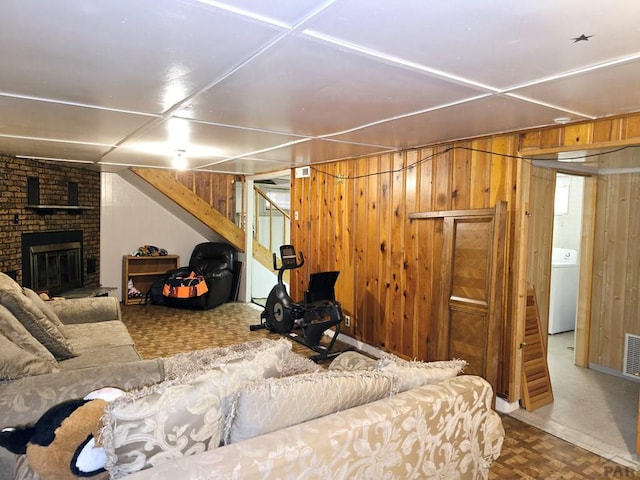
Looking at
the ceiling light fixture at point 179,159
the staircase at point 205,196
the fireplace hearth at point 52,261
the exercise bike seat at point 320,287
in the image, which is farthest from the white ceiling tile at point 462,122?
the fireplace hearth at point 52,261

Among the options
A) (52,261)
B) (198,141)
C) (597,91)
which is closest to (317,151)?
(198,141)

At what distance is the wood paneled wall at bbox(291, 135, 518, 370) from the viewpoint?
3.34 meters

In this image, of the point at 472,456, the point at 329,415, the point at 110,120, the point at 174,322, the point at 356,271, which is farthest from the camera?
the point at 174,322

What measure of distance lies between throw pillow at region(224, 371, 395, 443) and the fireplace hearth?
4564 mm

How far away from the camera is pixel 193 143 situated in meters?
3.67

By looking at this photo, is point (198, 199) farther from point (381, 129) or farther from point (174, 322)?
point (381, 129)

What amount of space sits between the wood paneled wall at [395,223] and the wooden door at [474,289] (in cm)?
19

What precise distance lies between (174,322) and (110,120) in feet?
11.0

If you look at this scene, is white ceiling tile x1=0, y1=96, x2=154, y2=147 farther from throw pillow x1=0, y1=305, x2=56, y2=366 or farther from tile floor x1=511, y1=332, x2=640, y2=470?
tile floor x1=511, y1=332, x2=640, y2=470

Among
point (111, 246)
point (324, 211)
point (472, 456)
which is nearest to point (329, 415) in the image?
point (472, 456)

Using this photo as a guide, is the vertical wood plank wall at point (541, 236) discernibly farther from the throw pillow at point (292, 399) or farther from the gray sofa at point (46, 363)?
the gray sofa at point (46, 363)

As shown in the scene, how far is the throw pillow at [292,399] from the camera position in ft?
4.92

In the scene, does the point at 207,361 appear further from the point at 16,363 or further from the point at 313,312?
the point at 16,363

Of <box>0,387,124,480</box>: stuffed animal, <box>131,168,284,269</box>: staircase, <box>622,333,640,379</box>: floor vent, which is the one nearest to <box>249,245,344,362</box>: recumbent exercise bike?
<box>131,168,284,269</box>: staircase
